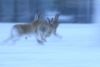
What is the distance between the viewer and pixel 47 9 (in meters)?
10.9

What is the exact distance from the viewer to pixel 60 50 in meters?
9.13

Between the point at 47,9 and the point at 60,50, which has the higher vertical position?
the point at 47,9

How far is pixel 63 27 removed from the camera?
419 inches

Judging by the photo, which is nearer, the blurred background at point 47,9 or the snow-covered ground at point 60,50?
the snow-covered ground at point 60,50

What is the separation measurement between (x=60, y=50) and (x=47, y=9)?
2046 mm

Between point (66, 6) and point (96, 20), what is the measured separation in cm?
80

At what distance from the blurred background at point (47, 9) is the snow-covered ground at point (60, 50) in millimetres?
296

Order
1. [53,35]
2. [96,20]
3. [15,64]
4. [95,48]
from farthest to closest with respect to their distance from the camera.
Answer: [96,20]
[53,35]
[95,48]
[15,64]

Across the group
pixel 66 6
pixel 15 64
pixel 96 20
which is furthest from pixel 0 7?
pixel 15 64

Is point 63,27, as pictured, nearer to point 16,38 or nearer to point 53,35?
point 53,35

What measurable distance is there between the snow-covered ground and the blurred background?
30 centimetres

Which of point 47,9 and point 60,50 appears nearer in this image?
point 60,50

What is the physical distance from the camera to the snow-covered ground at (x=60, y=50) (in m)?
7.54

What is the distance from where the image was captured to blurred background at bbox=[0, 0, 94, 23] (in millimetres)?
10875
